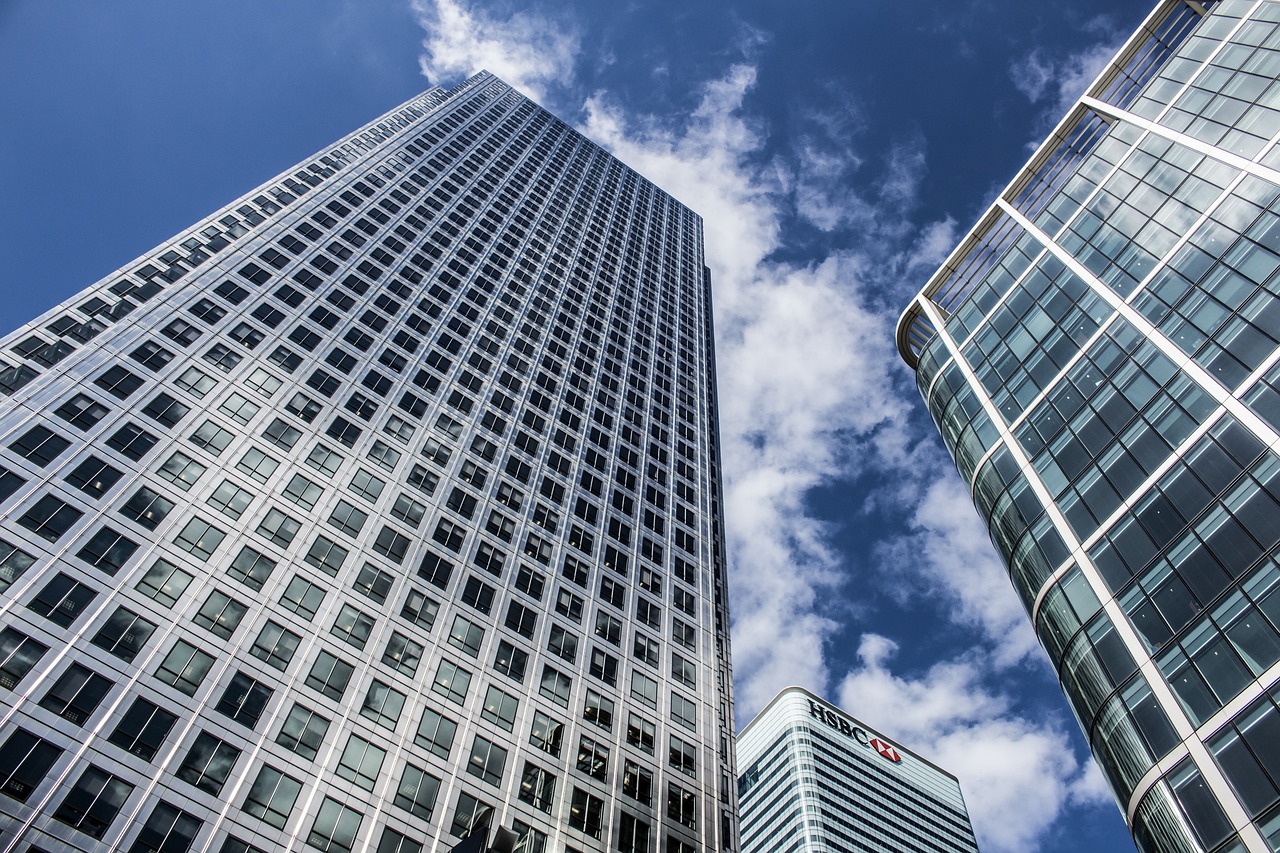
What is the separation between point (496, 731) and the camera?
145ft

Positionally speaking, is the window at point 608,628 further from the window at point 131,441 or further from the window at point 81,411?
the window at point 81,411

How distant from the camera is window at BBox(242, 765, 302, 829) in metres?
35.0

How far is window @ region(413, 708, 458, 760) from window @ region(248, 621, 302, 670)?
24.2ft

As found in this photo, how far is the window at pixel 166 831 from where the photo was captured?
3186cm

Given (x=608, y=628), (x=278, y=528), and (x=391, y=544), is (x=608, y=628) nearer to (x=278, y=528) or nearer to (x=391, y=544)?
(x=391, y=544)

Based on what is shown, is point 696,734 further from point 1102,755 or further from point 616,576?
point 1102,755

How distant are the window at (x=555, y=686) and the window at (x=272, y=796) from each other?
1513cm

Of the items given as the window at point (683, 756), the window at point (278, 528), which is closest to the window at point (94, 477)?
the window at point (278, 528)

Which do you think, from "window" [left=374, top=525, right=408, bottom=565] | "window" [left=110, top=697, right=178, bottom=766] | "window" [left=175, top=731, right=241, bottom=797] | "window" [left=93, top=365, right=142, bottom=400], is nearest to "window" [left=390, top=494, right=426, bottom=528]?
"window" [left=374, top=525, right=408, bottom=565]

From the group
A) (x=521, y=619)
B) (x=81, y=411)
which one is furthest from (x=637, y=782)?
(x=81, y=411)

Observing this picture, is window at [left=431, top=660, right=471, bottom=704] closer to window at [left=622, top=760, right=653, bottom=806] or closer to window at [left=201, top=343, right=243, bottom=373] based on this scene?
window at [left=622, top=760, right=653, bottom=806]

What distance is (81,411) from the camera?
4409 cm

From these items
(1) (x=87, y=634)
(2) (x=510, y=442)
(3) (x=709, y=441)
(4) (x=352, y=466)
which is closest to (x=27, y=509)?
(1) (x=87, y=634)

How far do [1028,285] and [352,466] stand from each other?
45.1m
